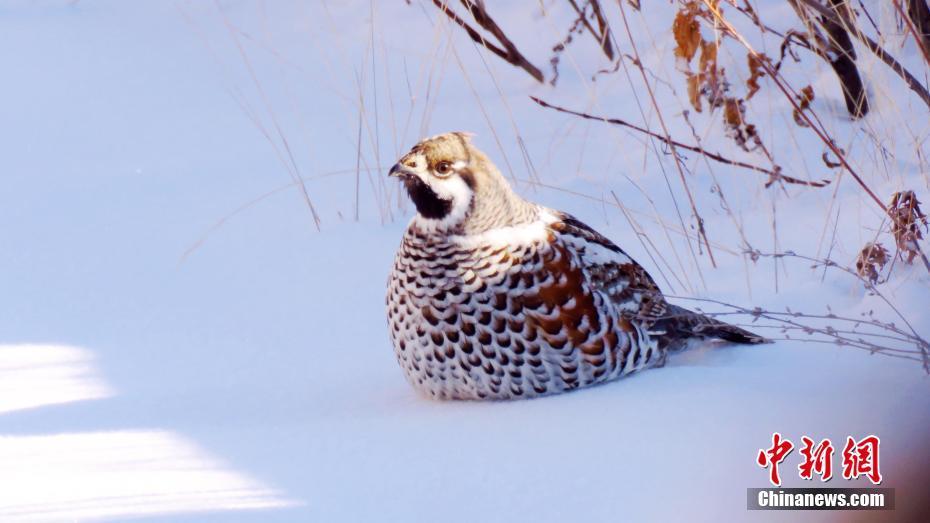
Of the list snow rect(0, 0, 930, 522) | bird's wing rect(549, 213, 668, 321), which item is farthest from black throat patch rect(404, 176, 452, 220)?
snow rect(0, 0, 930, 522)

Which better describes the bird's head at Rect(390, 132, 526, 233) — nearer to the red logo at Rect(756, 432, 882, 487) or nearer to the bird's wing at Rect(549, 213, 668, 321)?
the bird's wing at Rect(549, 213, 668, 321)

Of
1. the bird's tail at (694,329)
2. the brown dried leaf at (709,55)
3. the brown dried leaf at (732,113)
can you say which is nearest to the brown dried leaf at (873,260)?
the bird's tail at (694,329)

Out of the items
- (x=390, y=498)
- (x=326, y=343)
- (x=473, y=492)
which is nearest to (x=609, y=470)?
(x=473, y=492)

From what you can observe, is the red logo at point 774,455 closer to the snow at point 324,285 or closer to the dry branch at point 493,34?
the snow at point 324,285

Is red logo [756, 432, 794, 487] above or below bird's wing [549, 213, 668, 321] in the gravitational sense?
below

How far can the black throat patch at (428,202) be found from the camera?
303cm

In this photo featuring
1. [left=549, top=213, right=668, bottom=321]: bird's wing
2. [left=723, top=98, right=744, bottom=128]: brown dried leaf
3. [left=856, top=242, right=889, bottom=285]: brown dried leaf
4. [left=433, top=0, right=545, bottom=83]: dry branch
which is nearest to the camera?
[left=549, top=213, right=668, bottom=321]: bird's wing

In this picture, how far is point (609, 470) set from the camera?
101 inches

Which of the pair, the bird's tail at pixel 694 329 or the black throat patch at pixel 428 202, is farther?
the bird's tail at pixel 694 329

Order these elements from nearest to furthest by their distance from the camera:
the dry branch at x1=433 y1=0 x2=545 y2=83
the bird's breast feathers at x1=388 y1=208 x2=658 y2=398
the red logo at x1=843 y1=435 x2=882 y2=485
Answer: the red logo at x1=843 y1=435 x2=882 y2=485
the bird's breast feathers at x1=388 y1=208 x2=658 y2=398
the dry branch at x1=433 y1=0 x2=545 y2=83

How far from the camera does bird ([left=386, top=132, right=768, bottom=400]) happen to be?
2959 millimetres

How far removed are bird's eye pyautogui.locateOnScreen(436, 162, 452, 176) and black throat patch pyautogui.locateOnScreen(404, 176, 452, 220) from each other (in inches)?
2.0

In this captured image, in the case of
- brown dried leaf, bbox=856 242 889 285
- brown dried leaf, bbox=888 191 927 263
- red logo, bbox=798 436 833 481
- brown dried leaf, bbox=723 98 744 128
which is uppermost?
brown dried leaf, bbox=723 98 744 128

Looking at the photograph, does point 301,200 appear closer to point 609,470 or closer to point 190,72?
point 190,72
